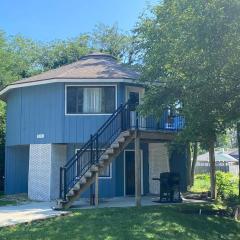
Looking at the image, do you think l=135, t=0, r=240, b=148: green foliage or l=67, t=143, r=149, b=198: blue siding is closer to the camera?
l=135, t=0, r=240, b=148: green foliage

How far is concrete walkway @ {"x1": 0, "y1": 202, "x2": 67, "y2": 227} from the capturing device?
14.5 meters

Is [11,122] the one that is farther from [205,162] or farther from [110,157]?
[205,162]

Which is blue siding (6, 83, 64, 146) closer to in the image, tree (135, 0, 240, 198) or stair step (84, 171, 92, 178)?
stair step (84, 171, 92, 178)

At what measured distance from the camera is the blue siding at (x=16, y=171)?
25.9 metres

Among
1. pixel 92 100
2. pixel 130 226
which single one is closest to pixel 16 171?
pixel 92 100

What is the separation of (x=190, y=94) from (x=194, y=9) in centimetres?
279

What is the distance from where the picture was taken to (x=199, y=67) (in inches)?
556

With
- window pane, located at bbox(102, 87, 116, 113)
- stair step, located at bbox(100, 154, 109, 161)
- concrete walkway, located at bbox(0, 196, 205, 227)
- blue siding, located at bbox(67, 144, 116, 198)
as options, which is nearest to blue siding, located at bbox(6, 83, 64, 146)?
window pane, located at bbox(102, 87, 116, 113)

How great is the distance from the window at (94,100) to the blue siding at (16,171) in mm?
5703

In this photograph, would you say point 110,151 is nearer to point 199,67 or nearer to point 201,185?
point 199,67

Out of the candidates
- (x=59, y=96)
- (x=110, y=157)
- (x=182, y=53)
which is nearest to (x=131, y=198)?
(x=110, y=157)

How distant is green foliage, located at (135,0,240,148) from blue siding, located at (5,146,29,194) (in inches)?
413

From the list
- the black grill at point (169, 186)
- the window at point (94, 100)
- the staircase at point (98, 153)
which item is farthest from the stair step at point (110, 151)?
the window at point (94, 100)

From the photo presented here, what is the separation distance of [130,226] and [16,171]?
44.9 ft
